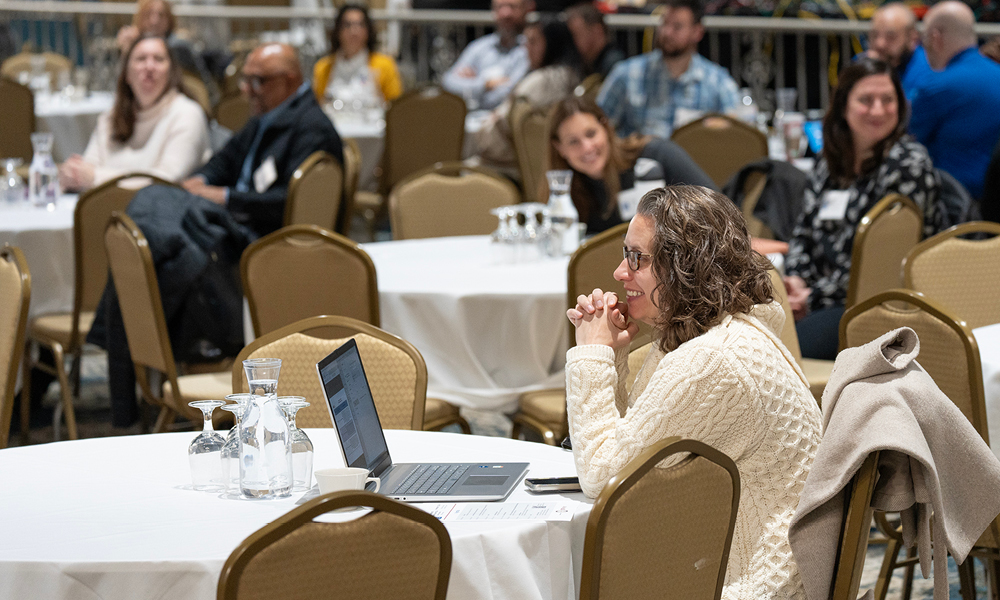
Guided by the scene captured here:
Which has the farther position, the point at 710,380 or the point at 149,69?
the point at 149,69

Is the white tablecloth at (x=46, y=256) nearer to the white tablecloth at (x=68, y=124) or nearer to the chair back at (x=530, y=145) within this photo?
the chair back at (x=530, y=145)

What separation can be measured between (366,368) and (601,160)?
1962 mm

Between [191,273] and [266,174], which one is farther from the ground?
[266,174]

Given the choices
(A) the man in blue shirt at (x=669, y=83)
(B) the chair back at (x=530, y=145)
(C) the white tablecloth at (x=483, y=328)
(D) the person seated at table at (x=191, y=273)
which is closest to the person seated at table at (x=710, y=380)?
(C) the white tablecloth at (x=483, y=328)

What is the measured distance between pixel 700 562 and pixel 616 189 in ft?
9.10

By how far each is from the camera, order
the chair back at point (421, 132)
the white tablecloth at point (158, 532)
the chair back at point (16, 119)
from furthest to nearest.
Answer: the chair back at point (16, 119) < the chair back at point (421, 132) < the white tablecloth at point (158, 532)

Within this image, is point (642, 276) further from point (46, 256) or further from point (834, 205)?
point (46, 256)

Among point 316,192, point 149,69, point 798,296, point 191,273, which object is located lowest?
point 798,296

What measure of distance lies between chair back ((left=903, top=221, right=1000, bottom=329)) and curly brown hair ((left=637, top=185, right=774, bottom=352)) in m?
1.59

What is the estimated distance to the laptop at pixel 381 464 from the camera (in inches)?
78.9

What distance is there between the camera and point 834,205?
4398 mm

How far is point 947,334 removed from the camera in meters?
2.70

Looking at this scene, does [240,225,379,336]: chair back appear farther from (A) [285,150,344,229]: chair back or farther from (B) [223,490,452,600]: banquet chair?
(B) [223,490,452,600]: banquet chair

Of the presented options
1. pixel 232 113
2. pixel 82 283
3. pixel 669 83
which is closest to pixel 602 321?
pixel 82 283
